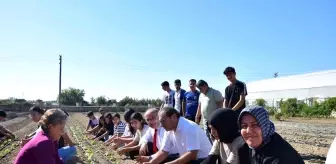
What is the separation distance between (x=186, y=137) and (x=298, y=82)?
4421cm

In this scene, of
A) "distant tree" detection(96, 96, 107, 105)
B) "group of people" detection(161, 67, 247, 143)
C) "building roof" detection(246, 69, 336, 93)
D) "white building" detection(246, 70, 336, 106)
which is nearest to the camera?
"group of people" detection(161, 67, 247, 143)

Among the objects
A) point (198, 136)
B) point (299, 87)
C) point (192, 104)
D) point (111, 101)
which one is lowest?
point (198, 136)

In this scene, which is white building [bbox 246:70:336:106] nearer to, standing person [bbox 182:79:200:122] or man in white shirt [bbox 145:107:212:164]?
standing person [bbox 182:79:200:122]

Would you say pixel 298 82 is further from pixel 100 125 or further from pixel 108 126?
pixel 108 126

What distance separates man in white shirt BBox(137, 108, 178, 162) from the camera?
16.6 ft

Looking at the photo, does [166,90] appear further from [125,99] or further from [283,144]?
[125,99]

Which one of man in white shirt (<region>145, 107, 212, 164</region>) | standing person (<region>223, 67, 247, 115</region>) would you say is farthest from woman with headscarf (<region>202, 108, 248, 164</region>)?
standing person (<region>223, 67, 247, 115</region>)

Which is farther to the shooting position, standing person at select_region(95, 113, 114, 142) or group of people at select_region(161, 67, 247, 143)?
standing person at select_region(95, 113, 114, 142)

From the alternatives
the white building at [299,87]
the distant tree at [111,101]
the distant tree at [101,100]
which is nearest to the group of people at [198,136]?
the white building at [299,87]

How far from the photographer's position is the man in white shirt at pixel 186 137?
3.92m

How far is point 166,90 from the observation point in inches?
353

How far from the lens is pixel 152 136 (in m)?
5.45

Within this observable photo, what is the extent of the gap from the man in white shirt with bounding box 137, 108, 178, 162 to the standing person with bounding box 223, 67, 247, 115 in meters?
1.57

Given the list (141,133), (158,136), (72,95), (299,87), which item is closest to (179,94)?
(141,133)
